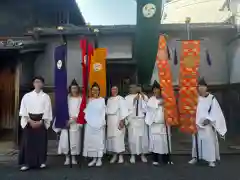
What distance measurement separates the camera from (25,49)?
9133mm

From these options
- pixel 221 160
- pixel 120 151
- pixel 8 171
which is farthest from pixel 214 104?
pixel 8 171

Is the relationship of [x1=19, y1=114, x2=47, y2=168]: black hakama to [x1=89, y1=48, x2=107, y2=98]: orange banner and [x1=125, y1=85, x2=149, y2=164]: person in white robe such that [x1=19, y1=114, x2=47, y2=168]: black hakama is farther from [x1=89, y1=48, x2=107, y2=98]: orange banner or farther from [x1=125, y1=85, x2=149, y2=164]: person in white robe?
[x1=125, y1=85, x2=149, y2=164]: person in white robe

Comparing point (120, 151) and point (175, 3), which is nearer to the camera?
point (120, 151)

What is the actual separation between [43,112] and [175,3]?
11.6 m

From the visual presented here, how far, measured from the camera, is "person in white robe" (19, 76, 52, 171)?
634 cm

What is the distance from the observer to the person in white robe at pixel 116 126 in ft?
22.7

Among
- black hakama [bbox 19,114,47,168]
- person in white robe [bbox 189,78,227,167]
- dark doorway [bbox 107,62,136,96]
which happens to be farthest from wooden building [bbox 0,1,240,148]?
black hakama [bbox 19,114,47,168]

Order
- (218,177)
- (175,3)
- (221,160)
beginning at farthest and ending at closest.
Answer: (175,3) → (221,160) → (218,177)

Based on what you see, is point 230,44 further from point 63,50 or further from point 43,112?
point 43,112

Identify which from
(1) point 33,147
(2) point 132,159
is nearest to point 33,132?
(1) point 33,147

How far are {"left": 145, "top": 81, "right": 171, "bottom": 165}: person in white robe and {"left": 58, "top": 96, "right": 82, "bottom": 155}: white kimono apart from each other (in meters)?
1.60

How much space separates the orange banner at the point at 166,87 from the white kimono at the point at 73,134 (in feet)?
6.47

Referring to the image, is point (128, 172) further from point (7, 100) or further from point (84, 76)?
point (7, 100)

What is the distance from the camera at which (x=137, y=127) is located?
23.1 ft
